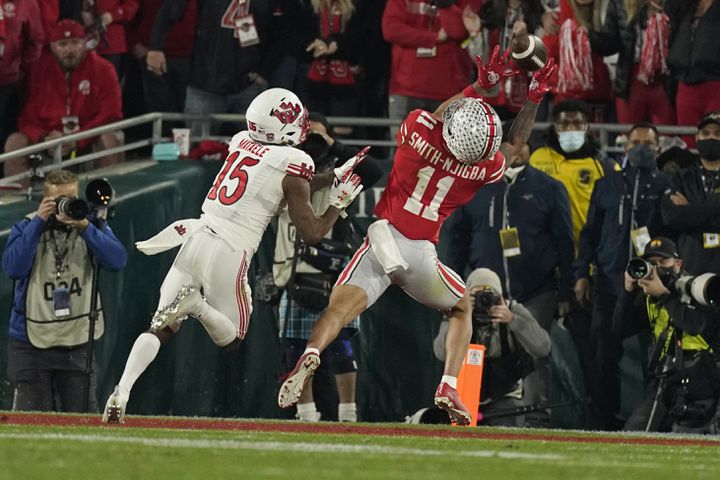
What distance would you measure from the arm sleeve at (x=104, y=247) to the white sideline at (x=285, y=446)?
319 cm

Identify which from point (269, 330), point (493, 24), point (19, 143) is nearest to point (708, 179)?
point (493, 24)

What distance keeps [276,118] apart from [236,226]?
58cm

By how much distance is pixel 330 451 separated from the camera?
21.4ft

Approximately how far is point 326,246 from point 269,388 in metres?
1.74

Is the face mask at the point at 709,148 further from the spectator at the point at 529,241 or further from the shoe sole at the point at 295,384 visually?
the shoe sole at the point at 295,384

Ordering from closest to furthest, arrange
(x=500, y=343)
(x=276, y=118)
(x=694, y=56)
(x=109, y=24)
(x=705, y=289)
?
1. (x=276, y=118)
2. (x=705, y=289)
3. (x=500, y=343)
4. (x=694, y=56)
5. (x=109, y=24)

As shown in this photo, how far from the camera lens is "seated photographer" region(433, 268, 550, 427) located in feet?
34.4

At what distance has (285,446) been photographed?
22.0 ft

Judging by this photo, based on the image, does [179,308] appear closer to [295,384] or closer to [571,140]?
[295,384]

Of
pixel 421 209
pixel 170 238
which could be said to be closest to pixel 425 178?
pixel 421 209

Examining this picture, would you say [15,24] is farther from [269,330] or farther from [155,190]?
[269,330]

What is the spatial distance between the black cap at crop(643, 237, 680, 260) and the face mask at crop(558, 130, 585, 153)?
113 cm

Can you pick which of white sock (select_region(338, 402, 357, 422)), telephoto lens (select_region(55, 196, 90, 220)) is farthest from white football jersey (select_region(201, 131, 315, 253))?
white sock (select_region(338, 402, 357, 422))

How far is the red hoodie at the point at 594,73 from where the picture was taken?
39.7 feet
